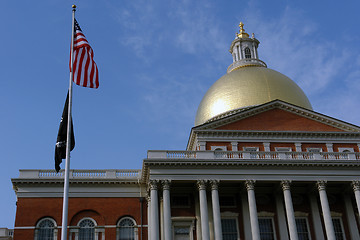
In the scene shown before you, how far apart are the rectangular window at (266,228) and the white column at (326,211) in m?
4.11

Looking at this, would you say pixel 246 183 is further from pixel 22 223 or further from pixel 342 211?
pixel 22 223

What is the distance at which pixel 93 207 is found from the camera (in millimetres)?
37188

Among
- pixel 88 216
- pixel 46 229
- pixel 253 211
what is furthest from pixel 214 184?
pixel 46 229

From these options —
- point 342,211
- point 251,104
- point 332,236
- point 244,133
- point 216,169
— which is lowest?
point 332,236

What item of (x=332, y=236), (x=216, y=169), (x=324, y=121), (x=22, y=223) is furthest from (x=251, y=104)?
(x=22, y=223)

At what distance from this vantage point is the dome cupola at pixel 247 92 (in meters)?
43.3

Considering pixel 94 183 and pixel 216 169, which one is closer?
pixel 216 169

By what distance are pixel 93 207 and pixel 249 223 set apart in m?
12.0

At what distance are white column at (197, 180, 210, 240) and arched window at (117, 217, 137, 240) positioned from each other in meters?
6.92

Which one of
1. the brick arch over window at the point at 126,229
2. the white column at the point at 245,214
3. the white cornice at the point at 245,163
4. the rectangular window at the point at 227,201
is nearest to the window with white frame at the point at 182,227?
the rectangular window at the point at 227,201

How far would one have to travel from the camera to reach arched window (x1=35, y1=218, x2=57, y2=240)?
118 feet

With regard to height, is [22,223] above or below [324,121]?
below

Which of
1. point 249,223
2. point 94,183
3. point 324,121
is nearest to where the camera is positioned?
point 249,223

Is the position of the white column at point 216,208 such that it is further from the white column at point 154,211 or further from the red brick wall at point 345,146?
the red brick wall at point 345,146
